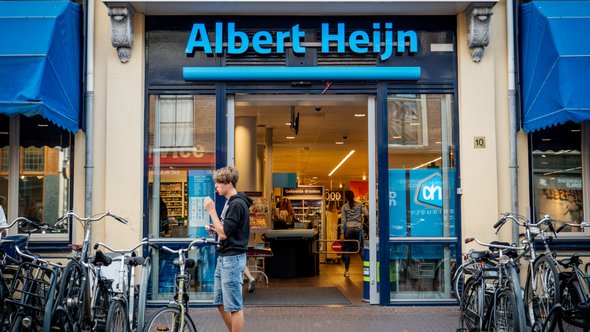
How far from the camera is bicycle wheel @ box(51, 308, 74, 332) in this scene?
6.04m

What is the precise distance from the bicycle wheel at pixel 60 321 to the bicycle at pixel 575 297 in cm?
475

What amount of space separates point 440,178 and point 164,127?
4088 millimetres

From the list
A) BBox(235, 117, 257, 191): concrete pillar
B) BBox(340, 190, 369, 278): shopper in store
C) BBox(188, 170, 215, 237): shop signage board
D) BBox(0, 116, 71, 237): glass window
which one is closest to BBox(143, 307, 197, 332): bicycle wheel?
BBox(188, 170, 215, 237): shop signage board

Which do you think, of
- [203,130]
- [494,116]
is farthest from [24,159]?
[494,116]

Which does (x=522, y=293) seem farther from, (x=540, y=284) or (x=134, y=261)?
(x=134, y=261)

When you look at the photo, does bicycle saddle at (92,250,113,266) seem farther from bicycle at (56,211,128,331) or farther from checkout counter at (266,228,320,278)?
checkout counter at (266,228,320,278)

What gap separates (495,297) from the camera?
21.0ft

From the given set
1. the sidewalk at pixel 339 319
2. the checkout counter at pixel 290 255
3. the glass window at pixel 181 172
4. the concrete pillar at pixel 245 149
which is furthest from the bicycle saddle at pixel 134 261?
the concrete pillar at pixel 245 149

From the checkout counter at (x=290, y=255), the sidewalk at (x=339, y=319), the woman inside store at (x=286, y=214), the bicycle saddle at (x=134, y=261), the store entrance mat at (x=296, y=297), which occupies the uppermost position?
the woman inside store at (x=286, y=214)

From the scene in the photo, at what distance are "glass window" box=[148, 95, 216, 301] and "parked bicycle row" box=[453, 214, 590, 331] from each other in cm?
393

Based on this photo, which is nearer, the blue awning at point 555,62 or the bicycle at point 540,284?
the bicycle at point 540,284

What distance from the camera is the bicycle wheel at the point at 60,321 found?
604 cm

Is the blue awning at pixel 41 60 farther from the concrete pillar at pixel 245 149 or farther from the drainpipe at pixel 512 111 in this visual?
the drainpipe at pixel 512 111

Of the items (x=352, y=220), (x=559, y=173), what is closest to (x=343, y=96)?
(x=559, y=173)
